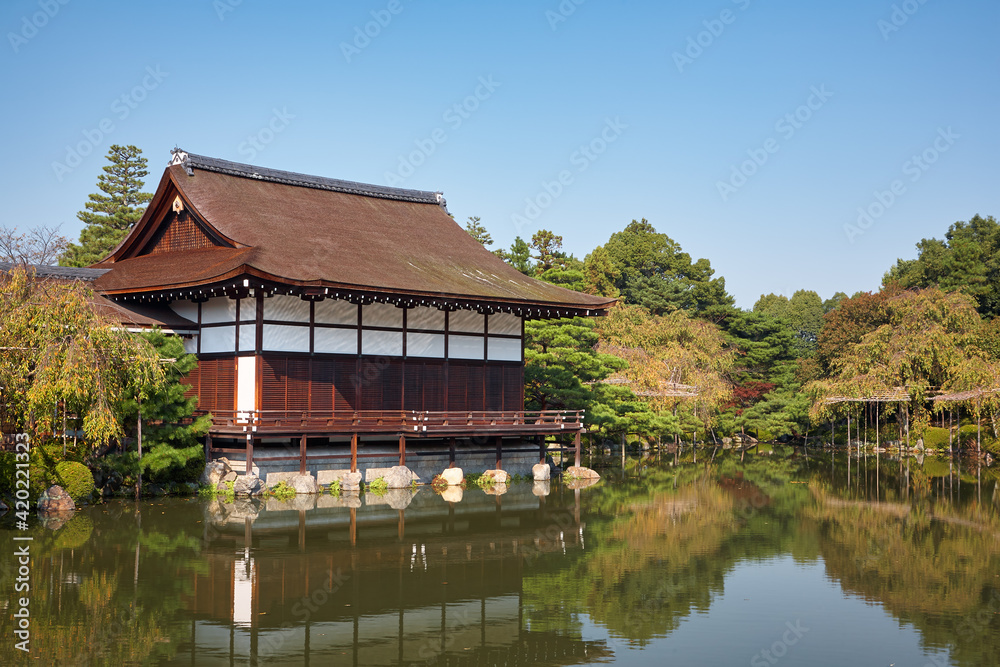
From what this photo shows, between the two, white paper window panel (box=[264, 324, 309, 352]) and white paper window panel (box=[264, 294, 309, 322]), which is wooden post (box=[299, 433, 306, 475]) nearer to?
white paper window panel (box=[264, 324, 309, 352])

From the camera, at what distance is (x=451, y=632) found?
11781 mm

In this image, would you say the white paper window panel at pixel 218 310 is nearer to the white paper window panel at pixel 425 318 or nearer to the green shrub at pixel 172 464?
the green shrub at pixel 172 464

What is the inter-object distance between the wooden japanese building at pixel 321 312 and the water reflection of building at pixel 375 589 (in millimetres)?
4029

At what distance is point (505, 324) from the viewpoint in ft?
92.9

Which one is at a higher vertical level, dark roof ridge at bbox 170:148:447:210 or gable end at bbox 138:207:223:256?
dark roof ridge at bbox 170:148:447:210

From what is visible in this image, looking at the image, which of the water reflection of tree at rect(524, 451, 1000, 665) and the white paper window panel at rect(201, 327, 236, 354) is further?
the white paper window panel at rect(201, 327, 236, 354)

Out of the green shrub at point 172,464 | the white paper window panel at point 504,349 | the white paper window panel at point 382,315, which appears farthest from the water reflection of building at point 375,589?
the white paper window panel at point 504,349

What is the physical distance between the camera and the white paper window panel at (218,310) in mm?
24031

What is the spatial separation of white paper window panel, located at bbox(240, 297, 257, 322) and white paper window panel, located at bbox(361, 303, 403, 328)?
2.92m

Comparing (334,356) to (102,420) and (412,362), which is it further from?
(102,420)

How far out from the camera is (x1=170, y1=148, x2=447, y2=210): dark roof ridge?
2748 cm

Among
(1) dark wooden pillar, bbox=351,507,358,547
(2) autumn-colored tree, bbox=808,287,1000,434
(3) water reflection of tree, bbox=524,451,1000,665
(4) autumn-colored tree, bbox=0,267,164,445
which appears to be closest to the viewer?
(3) water reflection of tree, bbox=524,451,1000,665

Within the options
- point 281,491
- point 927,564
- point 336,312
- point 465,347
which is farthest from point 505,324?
point 927,564

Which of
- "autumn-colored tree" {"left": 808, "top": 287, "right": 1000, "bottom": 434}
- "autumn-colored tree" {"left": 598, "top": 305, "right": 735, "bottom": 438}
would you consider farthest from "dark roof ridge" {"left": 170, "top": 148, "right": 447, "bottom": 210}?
Answer: "autumn-colored tree" {"left": 808, "top": 287, "right": 1000, "bottom": 434}
